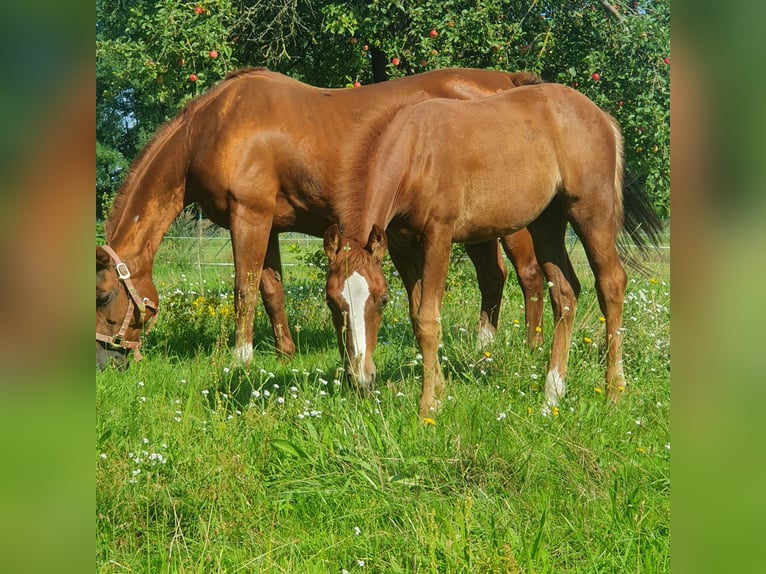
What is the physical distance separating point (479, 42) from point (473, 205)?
4145mm

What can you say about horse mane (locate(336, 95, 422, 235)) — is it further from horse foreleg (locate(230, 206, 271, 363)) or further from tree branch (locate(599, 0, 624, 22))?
tree branch (locate(599, 0, 624, 22))

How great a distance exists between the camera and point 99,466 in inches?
118

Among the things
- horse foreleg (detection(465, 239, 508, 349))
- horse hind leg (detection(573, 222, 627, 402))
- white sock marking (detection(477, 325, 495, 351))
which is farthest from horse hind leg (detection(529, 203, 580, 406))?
horse foreleg (detection(465, 239, 508, 349))

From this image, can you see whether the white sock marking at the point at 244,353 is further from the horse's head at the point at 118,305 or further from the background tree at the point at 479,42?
the background tree at the point at 479,42

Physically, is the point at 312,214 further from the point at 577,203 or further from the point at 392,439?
the point at 392,439

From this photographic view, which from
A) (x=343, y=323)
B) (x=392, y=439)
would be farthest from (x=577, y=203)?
(x=392, y=439)

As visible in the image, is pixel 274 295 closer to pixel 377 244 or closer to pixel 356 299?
pixel 377 244

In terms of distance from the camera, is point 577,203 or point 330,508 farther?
point 577,203

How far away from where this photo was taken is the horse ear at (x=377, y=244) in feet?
12.9

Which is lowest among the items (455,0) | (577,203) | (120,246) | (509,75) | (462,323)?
(462,323)

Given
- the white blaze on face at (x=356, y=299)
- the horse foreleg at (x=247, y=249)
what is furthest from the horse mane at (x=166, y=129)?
the white blaze on face at (x=356, y=299)

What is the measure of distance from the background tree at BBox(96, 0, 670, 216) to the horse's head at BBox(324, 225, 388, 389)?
444 cm
